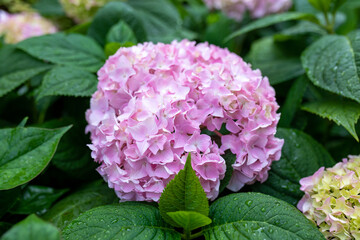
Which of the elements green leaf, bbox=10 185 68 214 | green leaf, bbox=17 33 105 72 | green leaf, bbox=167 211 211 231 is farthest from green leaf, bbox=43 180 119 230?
green leaf, bbox=17 33 105 72

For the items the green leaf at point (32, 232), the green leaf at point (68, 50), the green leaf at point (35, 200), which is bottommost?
the green leaf at point (35, 200)

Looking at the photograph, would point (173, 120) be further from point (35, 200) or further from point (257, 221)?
point (35, 200)

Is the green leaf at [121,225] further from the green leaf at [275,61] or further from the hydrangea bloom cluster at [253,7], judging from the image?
the hydrangea bloom cluster at [253,7]

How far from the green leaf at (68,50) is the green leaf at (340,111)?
65cm

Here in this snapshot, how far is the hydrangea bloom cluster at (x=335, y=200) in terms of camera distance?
833mm

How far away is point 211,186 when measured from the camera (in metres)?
0.87

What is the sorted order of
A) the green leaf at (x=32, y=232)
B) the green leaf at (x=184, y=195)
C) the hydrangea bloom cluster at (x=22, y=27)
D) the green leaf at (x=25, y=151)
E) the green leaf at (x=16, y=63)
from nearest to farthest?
1. the green leaf at (x=32, y=232)
2. the green leaf at (x=184, y=195)
3. the green leaf at (x=25, y=151)
4. the green leaf at (x=16, y=63)
5. the hydrangea bloom cluster at (x=22, y=27)

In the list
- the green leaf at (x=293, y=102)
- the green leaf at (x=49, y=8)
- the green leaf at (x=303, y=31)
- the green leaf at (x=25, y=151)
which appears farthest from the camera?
the green leaf at (x=49, y=8)

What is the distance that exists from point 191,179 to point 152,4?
1244 millimetres

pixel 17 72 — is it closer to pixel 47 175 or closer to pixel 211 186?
pixel 47 175

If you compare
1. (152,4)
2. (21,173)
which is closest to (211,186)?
(21,173)

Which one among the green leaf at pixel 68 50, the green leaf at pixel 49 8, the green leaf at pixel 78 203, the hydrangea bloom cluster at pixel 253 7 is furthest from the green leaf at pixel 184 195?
the green leaf at pixel 49 8

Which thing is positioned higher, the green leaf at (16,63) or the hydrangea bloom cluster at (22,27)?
the green leaf at (16,63)

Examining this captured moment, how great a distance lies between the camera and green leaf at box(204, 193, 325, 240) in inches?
29.3
